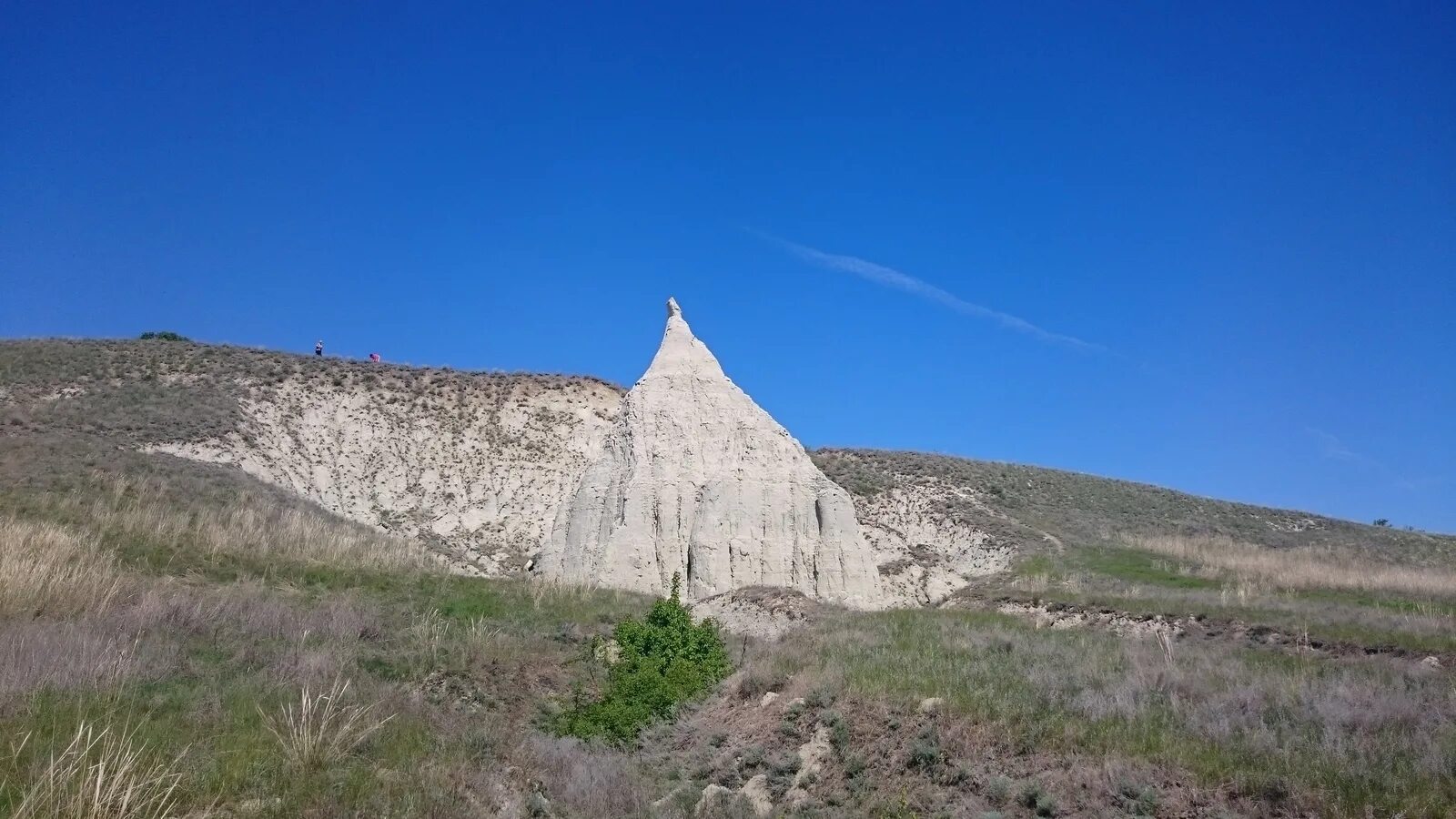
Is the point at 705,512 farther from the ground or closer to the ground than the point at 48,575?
farther from the ground

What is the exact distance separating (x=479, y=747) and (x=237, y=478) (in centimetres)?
2498

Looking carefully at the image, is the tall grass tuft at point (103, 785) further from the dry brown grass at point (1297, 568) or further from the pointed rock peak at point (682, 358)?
the dry brown grass at point (1297, 568)

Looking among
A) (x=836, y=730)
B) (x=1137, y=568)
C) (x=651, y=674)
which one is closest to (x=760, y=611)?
(x=651, y=674)

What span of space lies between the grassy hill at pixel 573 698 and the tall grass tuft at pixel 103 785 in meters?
0.04

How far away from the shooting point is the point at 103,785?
7000mm

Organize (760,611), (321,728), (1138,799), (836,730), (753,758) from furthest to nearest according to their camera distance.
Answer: (760,611) < (753,758) < (836,730) < (321,728) < (1138,799)

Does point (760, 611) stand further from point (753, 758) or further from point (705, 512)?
point (753, 758)

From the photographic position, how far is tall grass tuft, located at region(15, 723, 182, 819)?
6441mm

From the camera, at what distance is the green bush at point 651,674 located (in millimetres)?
12055

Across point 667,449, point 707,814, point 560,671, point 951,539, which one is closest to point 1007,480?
point 951,539

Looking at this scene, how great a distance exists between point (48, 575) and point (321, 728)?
6733 mm

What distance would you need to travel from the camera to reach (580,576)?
Answer: 27.0 metres

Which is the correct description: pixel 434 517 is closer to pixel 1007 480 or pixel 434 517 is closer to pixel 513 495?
pixel 513 495

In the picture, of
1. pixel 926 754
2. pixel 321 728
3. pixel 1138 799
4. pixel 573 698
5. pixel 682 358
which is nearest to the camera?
pixel 1138 799
